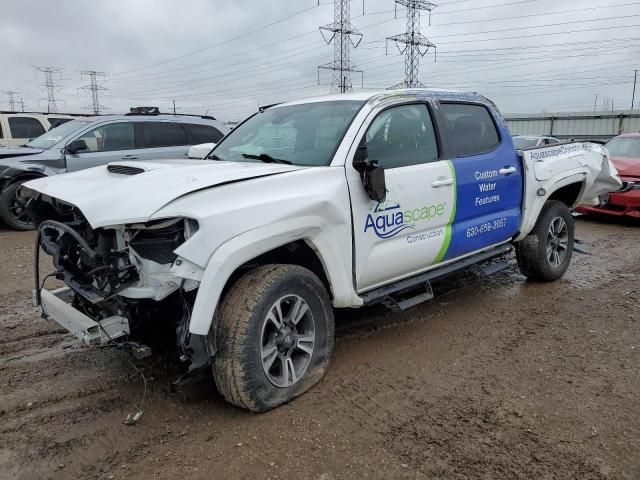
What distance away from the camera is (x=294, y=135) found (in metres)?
4.07

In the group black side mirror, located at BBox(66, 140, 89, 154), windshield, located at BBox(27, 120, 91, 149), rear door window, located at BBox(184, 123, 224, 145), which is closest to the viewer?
black side mirror, located at BBox(66, 140, 89, 154)

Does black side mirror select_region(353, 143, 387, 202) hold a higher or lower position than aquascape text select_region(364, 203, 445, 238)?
higher

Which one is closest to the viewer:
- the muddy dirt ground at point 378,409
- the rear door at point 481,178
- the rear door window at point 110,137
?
the muddy dirt ground at point 378,409

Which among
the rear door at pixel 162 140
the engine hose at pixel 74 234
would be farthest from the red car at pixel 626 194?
the engine hose at pixel 74 234

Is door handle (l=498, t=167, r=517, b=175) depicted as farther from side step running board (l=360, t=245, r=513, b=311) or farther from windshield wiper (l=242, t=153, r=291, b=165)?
windshield wiper (l=242, t=153, r=291, b=165)

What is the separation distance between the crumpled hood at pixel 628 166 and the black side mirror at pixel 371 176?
7806 millimetres

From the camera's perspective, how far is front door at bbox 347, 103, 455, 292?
3588 millimetres

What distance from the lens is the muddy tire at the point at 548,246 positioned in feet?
18.1

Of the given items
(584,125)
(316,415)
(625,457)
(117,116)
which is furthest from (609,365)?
(584,125)

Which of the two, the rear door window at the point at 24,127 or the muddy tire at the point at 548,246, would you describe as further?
the rear door window at the point at 24,127

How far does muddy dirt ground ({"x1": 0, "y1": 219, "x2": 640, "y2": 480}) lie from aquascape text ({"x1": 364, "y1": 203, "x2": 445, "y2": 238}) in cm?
97

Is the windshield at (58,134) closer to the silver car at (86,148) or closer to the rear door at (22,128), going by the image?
the silver car at (86,148)

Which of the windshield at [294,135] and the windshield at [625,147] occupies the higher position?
the windshield at [294,135]

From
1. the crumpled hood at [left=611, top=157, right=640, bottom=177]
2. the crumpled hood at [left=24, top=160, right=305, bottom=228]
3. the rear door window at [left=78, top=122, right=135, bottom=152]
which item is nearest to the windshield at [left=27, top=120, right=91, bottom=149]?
the rear door window at [left=78, top=122, right=135, bottom=152]
